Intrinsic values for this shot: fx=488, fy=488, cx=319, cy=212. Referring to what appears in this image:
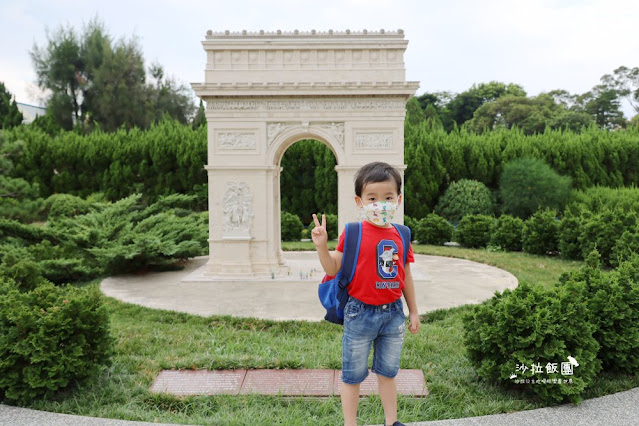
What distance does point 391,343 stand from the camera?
10.1ft

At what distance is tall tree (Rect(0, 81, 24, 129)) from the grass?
79.1 ft

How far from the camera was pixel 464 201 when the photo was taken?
A: 1691cm

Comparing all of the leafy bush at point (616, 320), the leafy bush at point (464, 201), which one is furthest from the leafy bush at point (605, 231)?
the leafy bush at point (616, 320)

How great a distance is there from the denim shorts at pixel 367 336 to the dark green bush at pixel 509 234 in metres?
11.7

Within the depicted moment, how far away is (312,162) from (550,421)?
15304 mm

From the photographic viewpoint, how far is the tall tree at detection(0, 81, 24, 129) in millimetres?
26109

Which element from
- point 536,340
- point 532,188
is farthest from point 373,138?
point 532,188

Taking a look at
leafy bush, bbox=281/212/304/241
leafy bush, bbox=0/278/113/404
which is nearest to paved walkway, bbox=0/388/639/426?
leafy bush, bbox=0/278/113/404

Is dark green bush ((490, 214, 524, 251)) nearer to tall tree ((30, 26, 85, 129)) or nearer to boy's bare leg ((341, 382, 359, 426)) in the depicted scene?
boy's bare leg ((341, 382, 359, 426))

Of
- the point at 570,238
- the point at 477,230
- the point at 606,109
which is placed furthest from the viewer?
the point at 606,109

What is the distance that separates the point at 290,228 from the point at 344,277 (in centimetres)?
1343

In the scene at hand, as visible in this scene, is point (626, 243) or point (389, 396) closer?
point (389, 396)

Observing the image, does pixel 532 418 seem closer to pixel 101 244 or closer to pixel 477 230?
pixel 101 244

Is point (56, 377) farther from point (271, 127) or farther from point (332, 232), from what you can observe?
point (332, 232)
